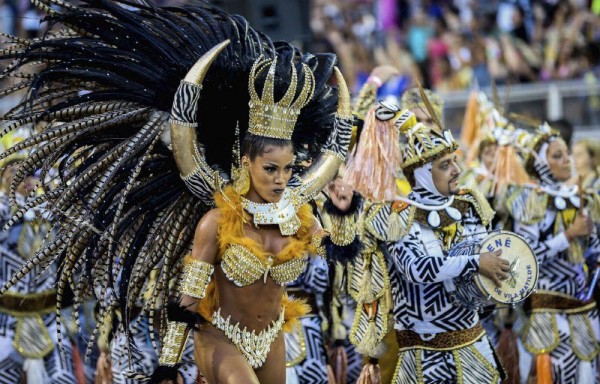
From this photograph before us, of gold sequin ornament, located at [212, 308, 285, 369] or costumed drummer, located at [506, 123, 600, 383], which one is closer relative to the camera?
gold sequin ornament, located at [212, 308, 285, 369]

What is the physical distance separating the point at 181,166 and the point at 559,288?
13.3 feet

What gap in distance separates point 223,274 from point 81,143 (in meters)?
1.05

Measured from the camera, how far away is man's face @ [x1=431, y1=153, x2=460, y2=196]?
7414 millimetres

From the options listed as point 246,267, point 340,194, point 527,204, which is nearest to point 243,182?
point 246,267

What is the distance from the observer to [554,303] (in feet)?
30.3

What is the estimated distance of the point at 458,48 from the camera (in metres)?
16.5

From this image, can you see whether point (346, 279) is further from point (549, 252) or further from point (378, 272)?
point (549, 252)

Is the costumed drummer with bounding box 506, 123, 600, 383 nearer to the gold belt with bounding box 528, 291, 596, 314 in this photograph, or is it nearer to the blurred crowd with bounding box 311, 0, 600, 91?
the gold belt with bounding box 528, 291, 596, 314

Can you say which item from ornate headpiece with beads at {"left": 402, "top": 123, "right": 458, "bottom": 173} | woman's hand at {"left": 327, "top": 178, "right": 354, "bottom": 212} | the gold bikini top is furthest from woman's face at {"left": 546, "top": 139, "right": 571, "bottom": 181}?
the gold bikini top

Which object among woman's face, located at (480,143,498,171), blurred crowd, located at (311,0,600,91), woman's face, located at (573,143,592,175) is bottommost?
woman's face, located at (480,143,498,171)

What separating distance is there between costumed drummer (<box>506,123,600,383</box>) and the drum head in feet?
6.13

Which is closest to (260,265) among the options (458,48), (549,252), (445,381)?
(445,381)

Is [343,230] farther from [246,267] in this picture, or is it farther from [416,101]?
[416,101]

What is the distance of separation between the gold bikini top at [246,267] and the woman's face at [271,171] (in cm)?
33
